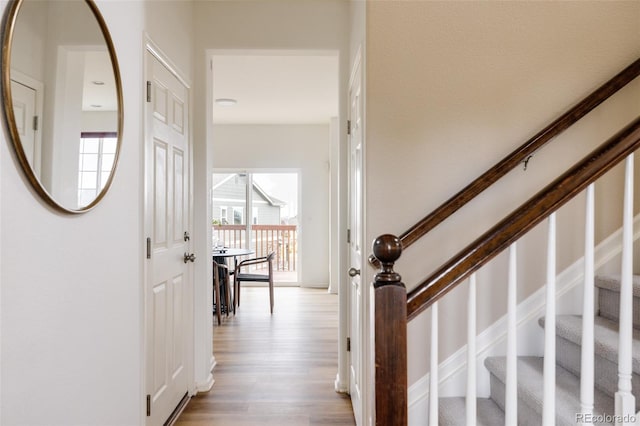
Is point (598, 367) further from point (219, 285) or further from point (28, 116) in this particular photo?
point (219, 285)

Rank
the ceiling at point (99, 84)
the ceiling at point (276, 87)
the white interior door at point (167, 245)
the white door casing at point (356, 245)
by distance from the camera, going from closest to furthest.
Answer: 1. the ceiling at point (99, 84)
2. the white interior door at point (167, 245)
3. the white door casing at point (356, 245)
4. the ceiling at point (276, 87)

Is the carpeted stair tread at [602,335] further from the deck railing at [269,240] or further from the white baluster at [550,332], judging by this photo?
the deck railing at [269,240]

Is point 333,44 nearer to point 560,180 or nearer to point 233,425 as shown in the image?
point 560,180

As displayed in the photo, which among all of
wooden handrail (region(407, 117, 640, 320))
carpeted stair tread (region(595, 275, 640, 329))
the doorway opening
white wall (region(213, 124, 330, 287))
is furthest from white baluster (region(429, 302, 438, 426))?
the doorway opening

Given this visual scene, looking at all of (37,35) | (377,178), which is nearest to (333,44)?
(377,178)

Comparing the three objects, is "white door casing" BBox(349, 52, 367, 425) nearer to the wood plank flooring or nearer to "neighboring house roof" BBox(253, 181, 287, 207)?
the wood plank flooring

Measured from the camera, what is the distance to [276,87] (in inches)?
176

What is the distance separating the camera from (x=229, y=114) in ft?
18.8

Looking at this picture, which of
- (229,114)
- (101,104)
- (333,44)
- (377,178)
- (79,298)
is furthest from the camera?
(229,114)

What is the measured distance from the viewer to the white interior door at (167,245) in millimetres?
1980

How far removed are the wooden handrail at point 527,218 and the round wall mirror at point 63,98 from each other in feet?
3.60

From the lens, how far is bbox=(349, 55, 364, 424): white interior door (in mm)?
2125

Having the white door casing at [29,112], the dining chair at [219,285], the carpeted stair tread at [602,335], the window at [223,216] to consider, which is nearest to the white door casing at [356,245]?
the carpeted stair tread at [602,335]

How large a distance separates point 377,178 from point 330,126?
428 centimetres
